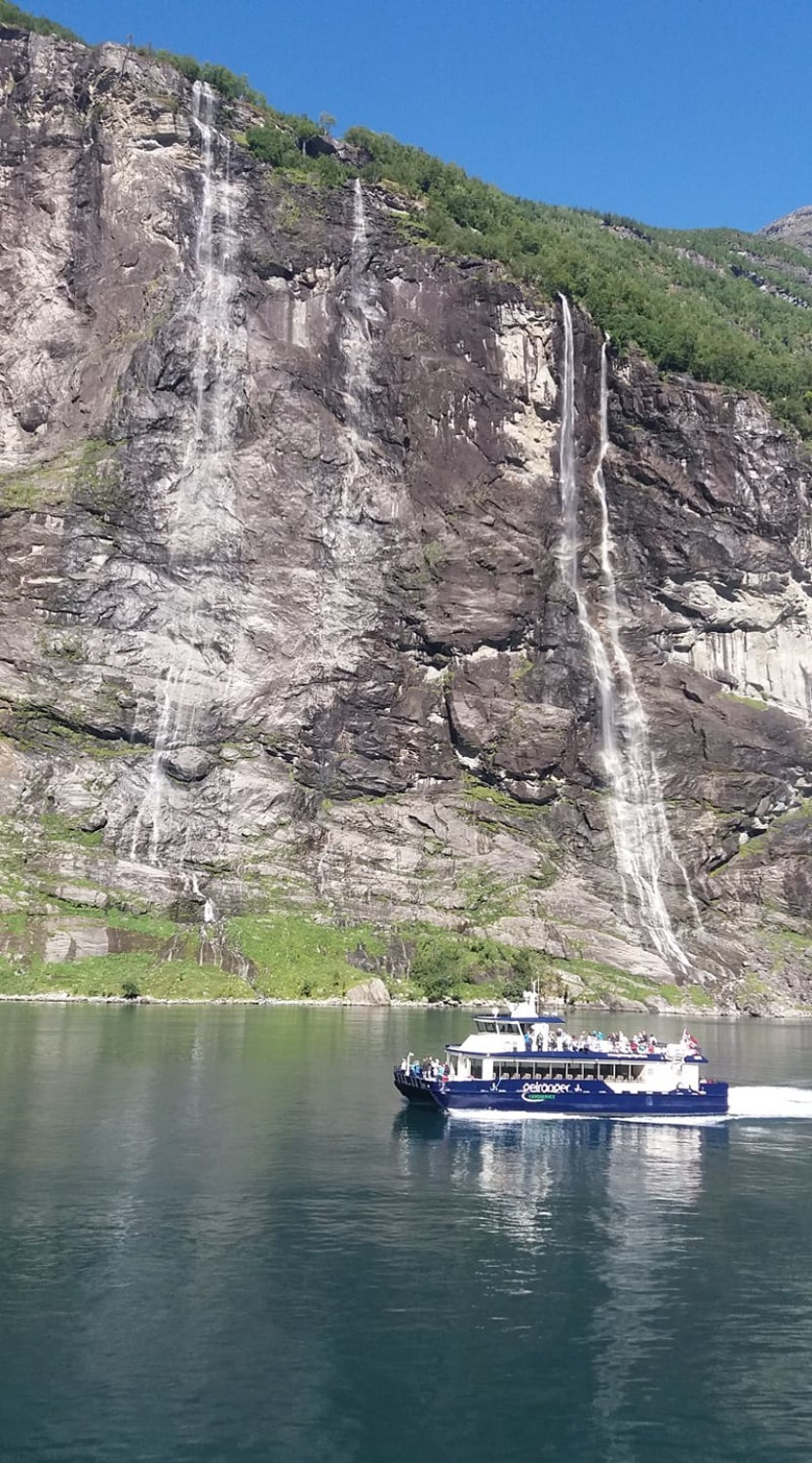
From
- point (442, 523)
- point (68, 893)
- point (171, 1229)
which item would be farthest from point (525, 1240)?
point (442, 523)

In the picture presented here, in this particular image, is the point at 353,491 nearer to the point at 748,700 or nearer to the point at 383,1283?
the point at 748,700

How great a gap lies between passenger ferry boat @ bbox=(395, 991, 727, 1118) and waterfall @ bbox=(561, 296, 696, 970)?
72.7 m

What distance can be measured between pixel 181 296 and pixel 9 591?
4758 centimetres

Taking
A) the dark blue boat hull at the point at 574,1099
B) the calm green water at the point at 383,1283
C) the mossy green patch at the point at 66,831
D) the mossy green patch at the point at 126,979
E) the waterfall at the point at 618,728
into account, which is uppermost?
the waterfall at the point at 618,728

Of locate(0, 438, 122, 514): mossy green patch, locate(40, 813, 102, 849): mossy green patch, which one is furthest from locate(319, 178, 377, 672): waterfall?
locate(40, 813, 102, 849): mossy green patch

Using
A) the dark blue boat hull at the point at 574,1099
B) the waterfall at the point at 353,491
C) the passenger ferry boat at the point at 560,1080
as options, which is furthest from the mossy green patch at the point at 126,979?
the dark blue boat hull at the point at 574,1099

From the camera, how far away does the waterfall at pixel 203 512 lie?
144 meters

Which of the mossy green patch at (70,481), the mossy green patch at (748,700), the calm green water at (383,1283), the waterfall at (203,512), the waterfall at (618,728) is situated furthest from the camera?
the mossy green patch at (748,700)

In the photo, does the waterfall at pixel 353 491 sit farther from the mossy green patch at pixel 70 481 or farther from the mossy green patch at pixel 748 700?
the mossy green patch at pixel 748 700

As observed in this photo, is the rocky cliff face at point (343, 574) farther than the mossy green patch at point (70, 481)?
No

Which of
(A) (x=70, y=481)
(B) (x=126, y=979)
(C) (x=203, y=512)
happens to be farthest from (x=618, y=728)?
(A) (x=70, y=481)

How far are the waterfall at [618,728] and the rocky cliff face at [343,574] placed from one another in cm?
116

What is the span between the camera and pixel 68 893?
127 m

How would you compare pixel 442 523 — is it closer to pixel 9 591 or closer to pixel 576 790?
pixel 576 790
